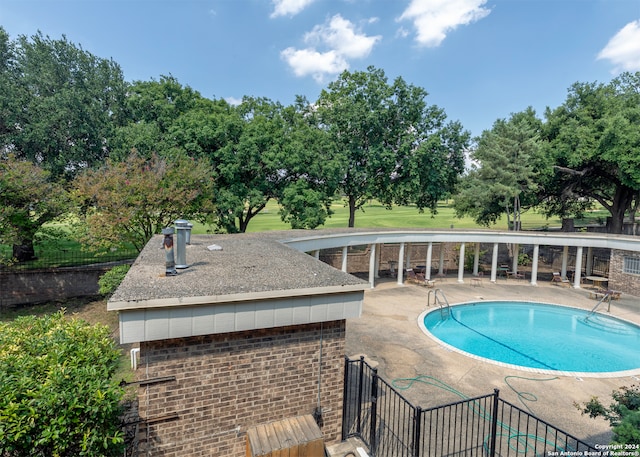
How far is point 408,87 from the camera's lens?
2838 cm

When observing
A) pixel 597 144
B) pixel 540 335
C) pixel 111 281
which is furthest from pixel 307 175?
pixel 597 144

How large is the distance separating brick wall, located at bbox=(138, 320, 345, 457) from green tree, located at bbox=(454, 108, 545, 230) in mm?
23069

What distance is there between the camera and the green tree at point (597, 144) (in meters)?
22.9

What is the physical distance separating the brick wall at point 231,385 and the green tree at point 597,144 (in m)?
27.3

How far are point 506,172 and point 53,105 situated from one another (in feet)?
95.7

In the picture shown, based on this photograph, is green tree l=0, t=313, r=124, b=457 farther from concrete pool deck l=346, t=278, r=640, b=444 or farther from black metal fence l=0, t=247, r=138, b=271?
black metal fence l=0, t=247, r=138, b=271

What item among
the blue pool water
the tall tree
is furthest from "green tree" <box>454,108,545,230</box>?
the tall tree

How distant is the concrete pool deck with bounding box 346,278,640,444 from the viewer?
7.86m

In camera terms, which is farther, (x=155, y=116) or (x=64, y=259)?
(x=155, y=116)

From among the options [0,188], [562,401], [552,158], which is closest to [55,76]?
[0,188]

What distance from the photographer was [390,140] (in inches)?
1123

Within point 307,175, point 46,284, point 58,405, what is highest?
point 307,175

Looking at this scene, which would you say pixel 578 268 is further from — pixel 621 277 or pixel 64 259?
pixel 64 259

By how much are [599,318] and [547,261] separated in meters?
12.2
